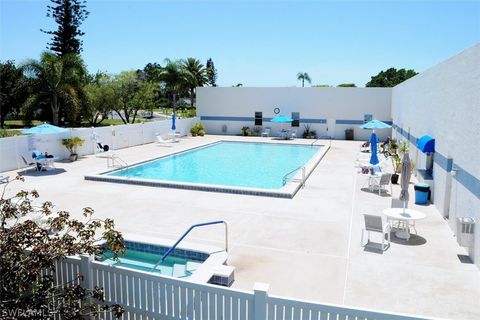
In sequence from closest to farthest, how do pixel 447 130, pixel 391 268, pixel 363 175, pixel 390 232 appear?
pixel 391 268
pixel 390 232
pixel 447 130
pixel 363 175

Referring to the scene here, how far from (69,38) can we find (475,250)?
39.8 metres

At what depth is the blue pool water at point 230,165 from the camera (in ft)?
53.5

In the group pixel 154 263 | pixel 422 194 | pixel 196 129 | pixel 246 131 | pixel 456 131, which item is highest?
pixel 456 131

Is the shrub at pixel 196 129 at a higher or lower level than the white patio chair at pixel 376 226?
higher

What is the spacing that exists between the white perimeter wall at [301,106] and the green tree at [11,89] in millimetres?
13770

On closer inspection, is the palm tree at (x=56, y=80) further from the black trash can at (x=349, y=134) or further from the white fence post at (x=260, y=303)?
the white fence post at (x=260, y=303)

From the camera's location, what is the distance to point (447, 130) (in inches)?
404

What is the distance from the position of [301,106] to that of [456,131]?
2223 centimetres

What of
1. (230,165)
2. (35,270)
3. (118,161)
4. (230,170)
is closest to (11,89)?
(118,161)

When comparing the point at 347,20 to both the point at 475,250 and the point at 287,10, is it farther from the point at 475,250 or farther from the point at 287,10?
the point at 475,250

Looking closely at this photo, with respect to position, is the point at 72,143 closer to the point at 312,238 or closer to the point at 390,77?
the point at 312,238

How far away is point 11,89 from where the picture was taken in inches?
1321

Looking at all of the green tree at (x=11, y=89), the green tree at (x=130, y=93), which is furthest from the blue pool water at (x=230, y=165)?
the green tree at (x=11, y=89)

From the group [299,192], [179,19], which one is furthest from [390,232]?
[179,19]
